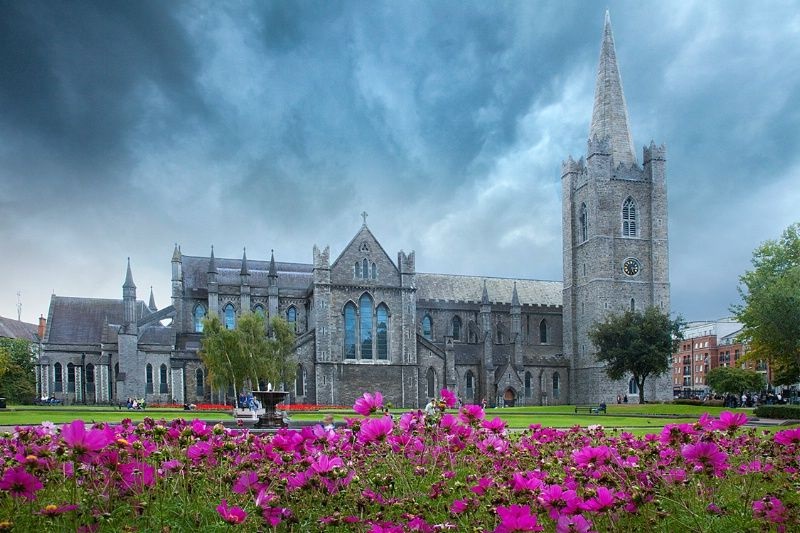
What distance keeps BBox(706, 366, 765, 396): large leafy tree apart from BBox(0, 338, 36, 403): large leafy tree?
264 ft

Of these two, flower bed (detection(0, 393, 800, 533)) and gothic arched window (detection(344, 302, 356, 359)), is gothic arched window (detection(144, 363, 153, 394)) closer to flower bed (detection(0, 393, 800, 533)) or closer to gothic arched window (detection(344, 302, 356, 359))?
gothic arched window (detection(344, 302, 356, 359))

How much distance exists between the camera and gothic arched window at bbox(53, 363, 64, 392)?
65.0 meters

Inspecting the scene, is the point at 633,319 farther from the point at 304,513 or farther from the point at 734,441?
the point at 304,513

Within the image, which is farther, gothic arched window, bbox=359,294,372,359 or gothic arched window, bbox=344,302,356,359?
gothic arched window, bbox=359,294,372,359

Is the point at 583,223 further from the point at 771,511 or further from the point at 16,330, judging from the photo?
the point at 16,330

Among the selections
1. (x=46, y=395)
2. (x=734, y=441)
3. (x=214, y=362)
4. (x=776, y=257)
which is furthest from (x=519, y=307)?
(x=734, y=441)

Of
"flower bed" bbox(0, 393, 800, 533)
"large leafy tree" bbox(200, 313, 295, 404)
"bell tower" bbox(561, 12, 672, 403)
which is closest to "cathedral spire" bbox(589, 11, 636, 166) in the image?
"bell tower" bbox(561, 12, 672, 403)

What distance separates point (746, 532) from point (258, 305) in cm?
6464

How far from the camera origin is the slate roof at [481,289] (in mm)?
75562

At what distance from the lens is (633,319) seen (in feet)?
187

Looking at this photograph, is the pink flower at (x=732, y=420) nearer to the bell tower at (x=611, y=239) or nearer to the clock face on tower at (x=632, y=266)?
the bell tower at (x=611, y=239)

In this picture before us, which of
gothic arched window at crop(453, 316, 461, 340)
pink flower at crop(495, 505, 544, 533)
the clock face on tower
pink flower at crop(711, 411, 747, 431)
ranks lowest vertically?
gothic arched window at crop(453, 316, 461, 340)

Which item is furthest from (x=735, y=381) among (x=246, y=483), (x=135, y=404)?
(x=246, y=483)

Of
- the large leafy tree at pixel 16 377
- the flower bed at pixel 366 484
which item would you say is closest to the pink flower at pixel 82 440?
the flower bed at pixel 366 484
